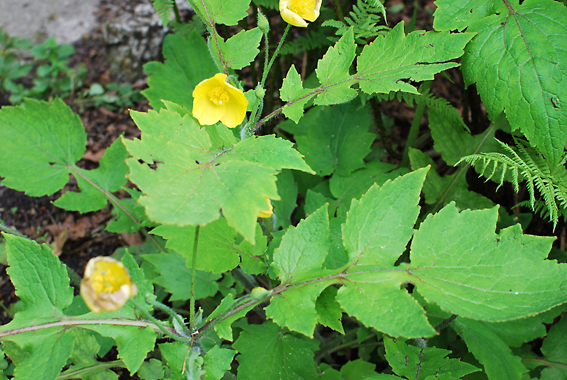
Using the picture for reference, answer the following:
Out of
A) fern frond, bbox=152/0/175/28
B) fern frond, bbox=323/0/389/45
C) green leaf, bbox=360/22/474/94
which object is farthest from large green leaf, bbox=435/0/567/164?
fern frond, bbox=152/0/175/28

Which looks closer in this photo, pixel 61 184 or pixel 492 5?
pixel 492 5

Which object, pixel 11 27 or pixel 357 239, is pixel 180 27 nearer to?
pixel 357 239

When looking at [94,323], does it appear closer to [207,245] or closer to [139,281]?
[139,281]

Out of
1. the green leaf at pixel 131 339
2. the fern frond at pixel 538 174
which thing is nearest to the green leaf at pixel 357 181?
the fern frond at pixel 538 174

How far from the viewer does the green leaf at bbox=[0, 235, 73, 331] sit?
4.71 ft

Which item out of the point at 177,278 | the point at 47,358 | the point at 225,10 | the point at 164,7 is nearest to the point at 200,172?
the point at 225,10

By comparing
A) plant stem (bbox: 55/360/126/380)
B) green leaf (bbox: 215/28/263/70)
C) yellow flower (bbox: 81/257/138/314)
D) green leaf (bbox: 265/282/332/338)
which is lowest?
plant stem (bbox: 55/360/126/380)

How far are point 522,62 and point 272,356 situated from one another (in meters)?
1.60

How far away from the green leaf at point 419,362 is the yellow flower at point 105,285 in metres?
1.02

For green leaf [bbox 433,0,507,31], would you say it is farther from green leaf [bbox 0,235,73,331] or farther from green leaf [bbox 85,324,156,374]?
green leaf [bbox 0,235,73,331]

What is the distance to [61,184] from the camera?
2.19 meters

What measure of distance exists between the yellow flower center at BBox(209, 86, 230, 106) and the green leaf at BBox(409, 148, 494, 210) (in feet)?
3.79

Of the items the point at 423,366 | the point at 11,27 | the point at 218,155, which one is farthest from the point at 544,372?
the point at 11,27

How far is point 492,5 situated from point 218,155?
1304 mm
